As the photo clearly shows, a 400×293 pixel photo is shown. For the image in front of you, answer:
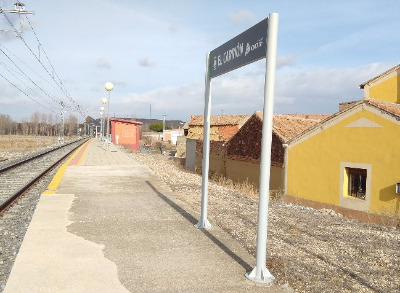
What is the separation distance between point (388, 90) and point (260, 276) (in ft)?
57.0

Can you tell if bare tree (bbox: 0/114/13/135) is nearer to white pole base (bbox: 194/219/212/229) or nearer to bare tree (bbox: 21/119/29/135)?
bare tree (bbox: 21/119/29/135)

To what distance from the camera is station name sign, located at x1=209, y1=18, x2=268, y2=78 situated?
3887 millimetres

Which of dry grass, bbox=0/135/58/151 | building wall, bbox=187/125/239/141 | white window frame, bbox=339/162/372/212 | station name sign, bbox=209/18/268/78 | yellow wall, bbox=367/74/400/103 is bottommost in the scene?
dry grass, bbox=0/135/58/151

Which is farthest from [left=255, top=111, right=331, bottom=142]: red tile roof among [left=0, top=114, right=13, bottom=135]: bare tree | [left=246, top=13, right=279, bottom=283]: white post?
[left=0, top=114, right=13, bottom=135]: bare tree

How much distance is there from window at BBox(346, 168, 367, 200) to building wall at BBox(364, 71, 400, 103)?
7.06m

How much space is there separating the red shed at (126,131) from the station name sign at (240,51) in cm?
4671

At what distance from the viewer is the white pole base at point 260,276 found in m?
3.52

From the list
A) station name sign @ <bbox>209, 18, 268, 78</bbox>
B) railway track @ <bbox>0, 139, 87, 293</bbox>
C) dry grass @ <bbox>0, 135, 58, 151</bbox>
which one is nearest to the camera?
station name sign @ <bbox>209, 18, 268, 78</bbox>

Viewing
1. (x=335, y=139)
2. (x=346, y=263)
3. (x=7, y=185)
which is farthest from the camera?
(x=335, y=139)

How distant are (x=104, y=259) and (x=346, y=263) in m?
2.84

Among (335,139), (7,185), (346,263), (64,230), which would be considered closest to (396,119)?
(335,139)

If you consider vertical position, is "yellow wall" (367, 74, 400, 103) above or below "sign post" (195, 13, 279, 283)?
above

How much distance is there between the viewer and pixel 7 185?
429 inches

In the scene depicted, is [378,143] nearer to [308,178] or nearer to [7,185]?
[308,178]
